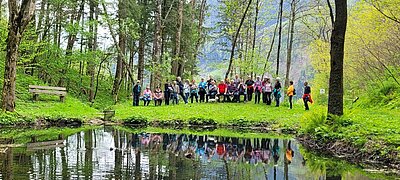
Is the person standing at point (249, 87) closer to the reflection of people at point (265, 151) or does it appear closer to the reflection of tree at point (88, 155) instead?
the reflection of people at point (265, 151)

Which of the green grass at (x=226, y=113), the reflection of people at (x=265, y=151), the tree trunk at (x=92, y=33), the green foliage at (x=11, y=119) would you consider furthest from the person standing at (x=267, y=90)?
the green foliage at (x=11, y=119)

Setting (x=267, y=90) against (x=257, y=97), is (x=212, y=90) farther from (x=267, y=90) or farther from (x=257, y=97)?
(x=267, y=90)

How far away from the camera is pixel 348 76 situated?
1618 inches

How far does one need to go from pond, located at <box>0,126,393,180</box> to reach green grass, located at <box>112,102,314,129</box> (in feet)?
14.6

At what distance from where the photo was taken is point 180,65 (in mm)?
34562

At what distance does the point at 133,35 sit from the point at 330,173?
2334cm

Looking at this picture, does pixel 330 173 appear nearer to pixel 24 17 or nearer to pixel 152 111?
pixel 24 17

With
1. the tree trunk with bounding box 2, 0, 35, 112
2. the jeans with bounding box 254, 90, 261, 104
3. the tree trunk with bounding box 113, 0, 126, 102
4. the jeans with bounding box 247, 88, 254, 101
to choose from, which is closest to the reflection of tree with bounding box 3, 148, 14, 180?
the tree trunk with bounding box 2, 0, 35, 112

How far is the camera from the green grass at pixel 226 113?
19969 mm

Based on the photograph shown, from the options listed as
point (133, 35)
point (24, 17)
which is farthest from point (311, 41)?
point (24, 17)

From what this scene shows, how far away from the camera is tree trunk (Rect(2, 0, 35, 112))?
16891 millimetres

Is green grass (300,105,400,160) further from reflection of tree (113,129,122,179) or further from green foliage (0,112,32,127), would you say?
green foliage (0,112,32,127)

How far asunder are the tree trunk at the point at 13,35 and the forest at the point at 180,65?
39 mm

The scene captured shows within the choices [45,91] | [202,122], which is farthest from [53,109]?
[202,122]
